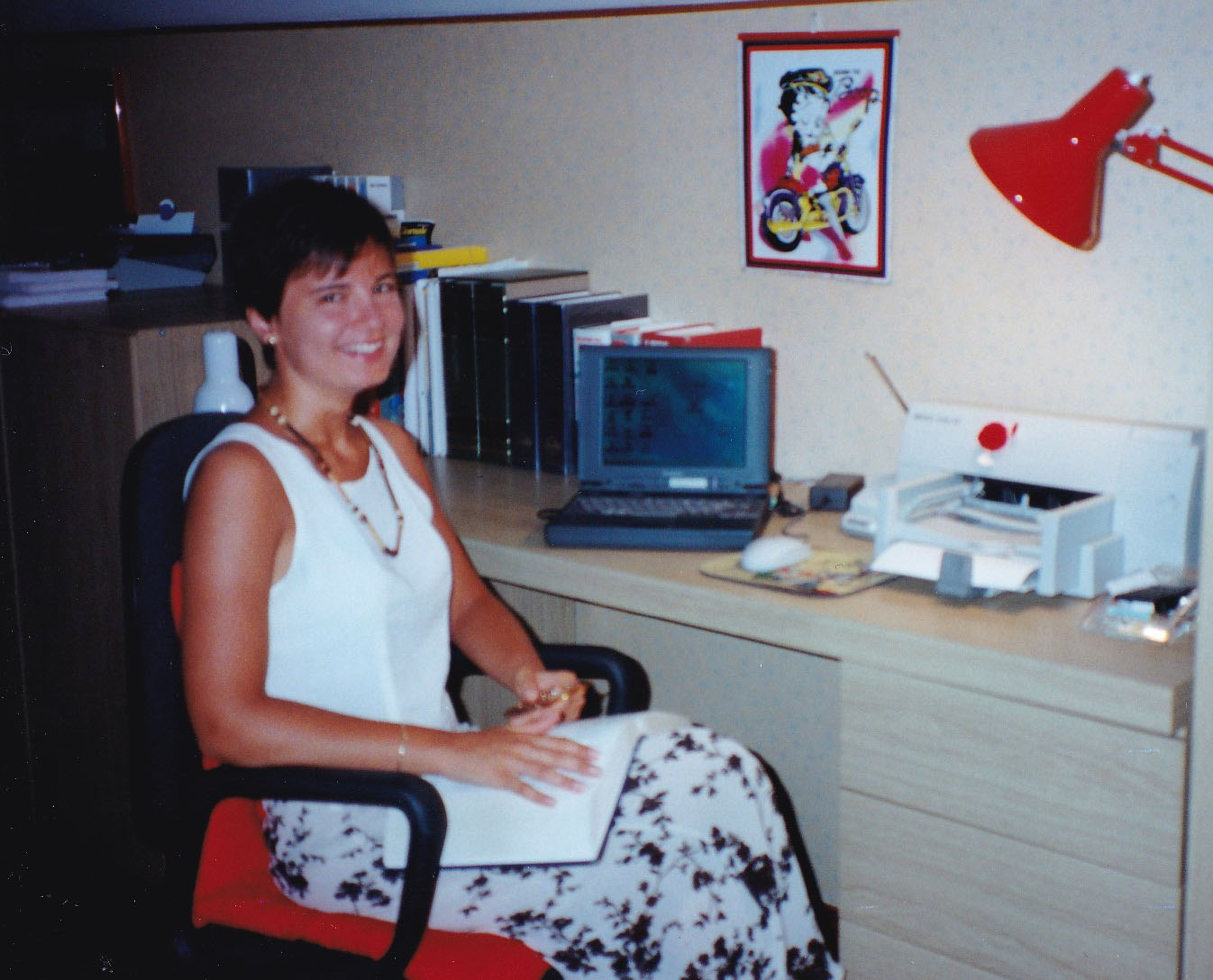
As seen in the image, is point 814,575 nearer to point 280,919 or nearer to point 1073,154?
point 1073,154

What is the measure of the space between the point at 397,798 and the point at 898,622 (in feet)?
2.08

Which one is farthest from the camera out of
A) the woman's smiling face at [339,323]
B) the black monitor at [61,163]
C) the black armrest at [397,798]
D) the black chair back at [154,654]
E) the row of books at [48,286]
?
the black monitor at [61,163]

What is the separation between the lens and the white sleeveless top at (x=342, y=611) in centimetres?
156

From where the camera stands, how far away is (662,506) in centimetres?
202

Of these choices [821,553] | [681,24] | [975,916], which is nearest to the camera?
[975,916]

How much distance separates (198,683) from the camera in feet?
4.80

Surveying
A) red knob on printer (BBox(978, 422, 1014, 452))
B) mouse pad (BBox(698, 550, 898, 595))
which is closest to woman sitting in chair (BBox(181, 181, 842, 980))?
mouse pad (BBox(698, 550, 898, 595))

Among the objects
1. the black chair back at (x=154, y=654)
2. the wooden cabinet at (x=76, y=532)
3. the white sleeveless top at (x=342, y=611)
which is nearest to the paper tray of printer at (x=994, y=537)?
the white sleeveless top at (x=342, y=611)

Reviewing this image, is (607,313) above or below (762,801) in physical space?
above

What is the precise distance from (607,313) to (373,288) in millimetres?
757

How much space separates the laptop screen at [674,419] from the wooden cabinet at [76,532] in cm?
69

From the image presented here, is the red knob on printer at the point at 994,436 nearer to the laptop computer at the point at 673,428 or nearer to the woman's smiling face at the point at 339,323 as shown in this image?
the laptop computer at the point at 673,428

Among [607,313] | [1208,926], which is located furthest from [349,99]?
[1208,926]

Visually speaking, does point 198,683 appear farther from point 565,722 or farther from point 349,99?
point 349,99
